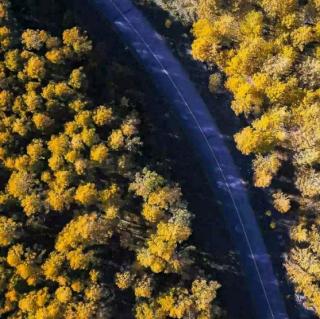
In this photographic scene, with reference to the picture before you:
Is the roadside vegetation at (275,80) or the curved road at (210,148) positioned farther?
the curved road at (210,148)

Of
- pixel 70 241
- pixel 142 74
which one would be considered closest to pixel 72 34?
pixel 142 74

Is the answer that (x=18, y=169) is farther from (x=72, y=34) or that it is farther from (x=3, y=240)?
(x=72, y=34)

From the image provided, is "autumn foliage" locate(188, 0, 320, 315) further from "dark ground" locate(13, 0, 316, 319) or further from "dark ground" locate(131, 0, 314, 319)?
"dark ground" locate(13, 0, 316, 319)

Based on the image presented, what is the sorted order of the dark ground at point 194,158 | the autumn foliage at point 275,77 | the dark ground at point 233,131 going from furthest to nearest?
the dark ground at point 233,131
the dark ground at point 194,158
the autumn foliage at point 275,77

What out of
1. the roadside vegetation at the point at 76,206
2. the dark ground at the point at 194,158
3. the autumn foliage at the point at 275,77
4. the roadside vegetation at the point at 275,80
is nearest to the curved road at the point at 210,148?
the dark ground at the point at 194,158

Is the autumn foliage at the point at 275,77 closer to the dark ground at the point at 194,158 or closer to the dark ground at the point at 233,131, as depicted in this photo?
the dark ground at the point at 233,131

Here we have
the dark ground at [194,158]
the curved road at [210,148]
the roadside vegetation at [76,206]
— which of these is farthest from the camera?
the curved road at [210,148]

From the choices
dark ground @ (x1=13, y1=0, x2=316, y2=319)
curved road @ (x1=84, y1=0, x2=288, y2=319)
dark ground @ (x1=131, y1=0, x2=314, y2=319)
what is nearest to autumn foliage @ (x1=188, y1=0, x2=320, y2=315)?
dark ground @ (x1=131, y1=0, x2=314, y2=319)

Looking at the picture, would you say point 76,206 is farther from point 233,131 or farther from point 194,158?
point 233,131
